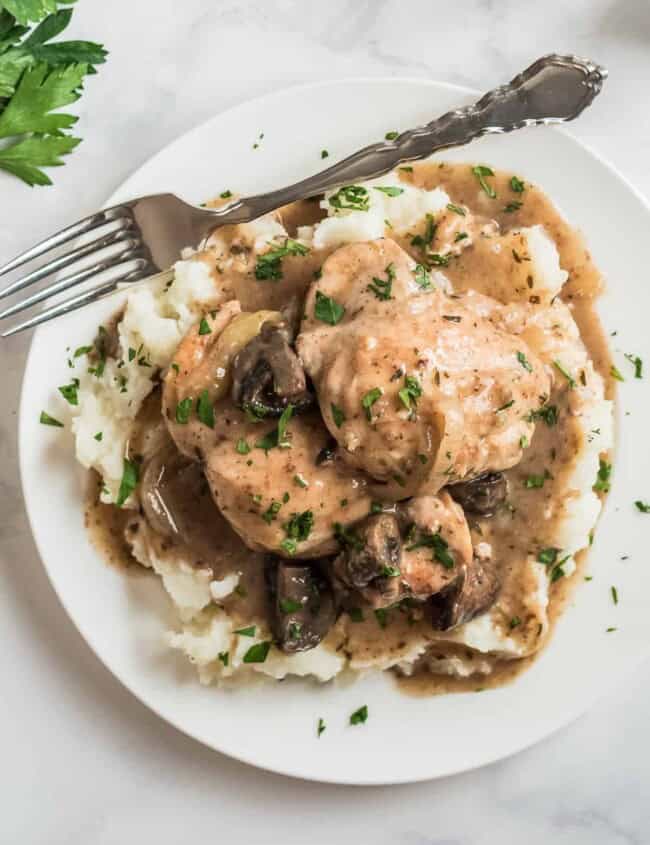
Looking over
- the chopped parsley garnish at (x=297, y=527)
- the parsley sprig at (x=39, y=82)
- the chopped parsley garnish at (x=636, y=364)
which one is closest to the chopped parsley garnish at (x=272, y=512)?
the chopped parsley garnish at (x=297, y=527)

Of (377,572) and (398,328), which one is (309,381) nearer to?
(398,328)

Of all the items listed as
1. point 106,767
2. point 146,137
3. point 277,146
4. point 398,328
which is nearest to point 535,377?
point 398,328

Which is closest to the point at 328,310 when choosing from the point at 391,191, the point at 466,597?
the point at 391,191

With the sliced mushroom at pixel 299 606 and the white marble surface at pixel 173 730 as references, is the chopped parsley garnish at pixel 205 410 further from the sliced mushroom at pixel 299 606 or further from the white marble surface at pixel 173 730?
Answer: the white marble surface at pixel 173 730

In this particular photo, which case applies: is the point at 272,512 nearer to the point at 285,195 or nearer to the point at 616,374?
the point at 285,195

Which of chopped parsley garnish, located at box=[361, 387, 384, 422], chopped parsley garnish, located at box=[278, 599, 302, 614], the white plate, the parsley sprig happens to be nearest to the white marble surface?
the parsley sprig
